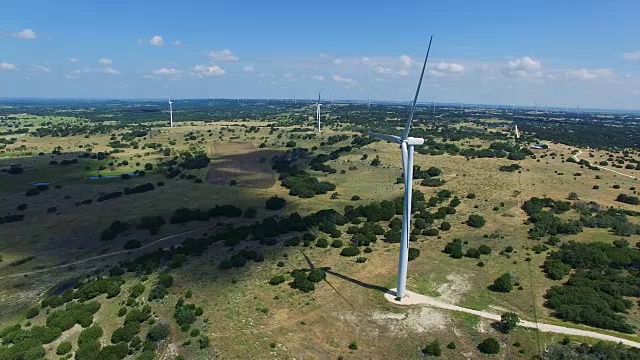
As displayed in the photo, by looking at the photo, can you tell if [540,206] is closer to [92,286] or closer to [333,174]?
[333,174]

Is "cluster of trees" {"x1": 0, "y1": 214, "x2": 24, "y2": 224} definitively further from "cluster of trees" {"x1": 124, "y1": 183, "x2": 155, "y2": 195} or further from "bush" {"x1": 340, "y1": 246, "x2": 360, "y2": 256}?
"bush" {"x1": 340, "y1": 246, "x2": 360, "y2": 256}

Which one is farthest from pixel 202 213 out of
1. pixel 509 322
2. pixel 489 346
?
pixel 489 346

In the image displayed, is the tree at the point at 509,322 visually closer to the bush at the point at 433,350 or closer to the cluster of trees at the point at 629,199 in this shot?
the bush at the point at 433,350

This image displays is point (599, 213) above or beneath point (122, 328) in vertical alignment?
above

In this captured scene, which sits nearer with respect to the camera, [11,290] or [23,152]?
[11,290]

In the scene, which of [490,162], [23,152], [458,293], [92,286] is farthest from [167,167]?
[458,293]

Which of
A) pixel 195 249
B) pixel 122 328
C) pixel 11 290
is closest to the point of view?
pixel 122 328

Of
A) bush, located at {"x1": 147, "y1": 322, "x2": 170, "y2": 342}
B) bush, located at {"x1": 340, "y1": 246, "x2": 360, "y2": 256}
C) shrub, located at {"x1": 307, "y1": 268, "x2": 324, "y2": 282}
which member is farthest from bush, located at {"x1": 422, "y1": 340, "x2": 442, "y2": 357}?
bush, located at {"x1": 147, "y1": 322, "x2": 170, "y2": 342}
